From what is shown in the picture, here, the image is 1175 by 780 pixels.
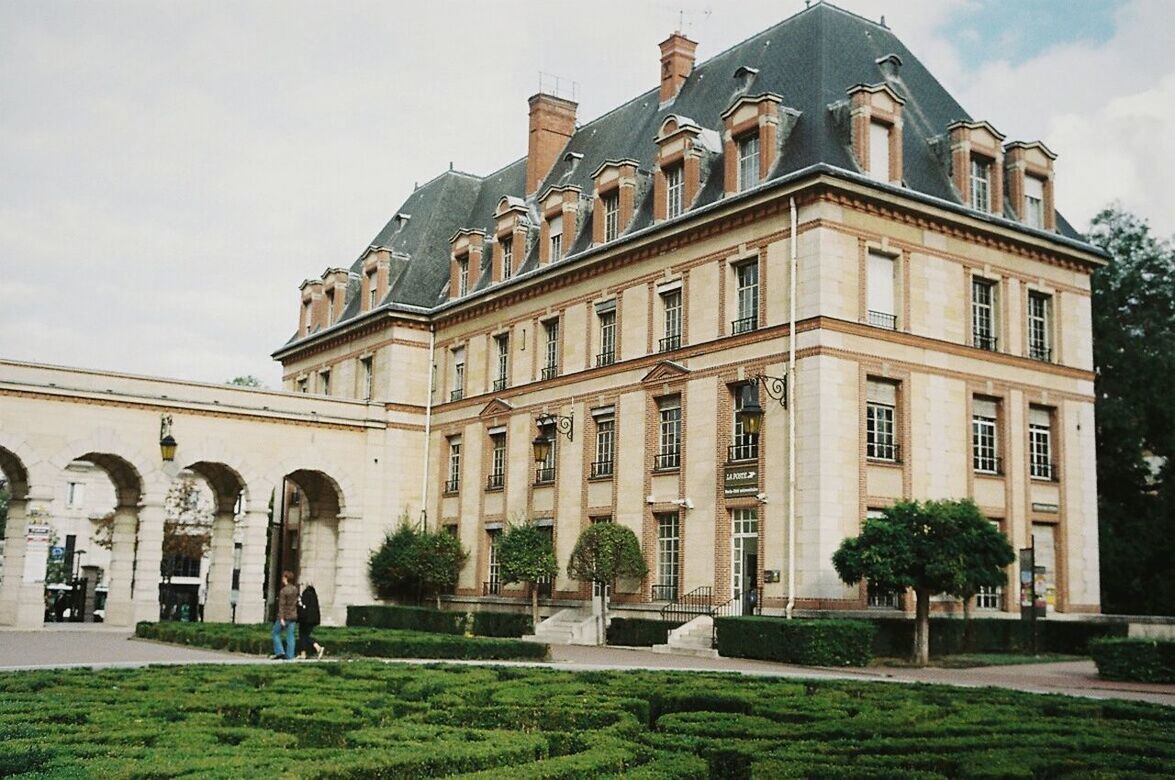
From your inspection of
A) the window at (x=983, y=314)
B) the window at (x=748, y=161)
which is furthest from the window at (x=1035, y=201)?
the window at (x=748, y=161)

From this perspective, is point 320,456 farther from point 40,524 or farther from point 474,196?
point 474,196

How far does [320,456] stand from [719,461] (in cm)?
1699

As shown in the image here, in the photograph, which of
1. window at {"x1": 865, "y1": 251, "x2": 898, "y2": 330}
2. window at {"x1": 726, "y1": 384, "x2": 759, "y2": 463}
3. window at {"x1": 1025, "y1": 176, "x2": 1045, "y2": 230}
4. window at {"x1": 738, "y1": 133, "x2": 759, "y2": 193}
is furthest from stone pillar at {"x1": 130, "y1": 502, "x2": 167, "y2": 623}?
window at {"x1": 1025, "y1": 176, "x2": 1045, "y2": 230}

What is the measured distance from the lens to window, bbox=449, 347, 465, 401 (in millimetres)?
43875

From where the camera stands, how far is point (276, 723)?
448 inches

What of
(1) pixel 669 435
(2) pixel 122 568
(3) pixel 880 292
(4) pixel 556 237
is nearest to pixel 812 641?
(1) pixel 669 435

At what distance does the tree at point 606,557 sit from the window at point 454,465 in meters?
10.9

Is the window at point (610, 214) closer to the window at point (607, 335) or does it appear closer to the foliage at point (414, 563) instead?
the window at point (607, 335)

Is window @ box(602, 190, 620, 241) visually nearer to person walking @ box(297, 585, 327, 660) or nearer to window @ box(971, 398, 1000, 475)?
window @ box(971, 398, 1000, 475)

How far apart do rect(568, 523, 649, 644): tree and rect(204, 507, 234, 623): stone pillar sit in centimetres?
1420

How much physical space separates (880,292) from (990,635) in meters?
8.96

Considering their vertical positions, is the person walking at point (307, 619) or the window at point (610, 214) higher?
the window at point (610, 214)

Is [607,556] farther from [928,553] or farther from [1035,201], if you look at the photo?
[1035,201]

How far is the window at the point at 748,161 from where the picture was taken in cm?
3194
